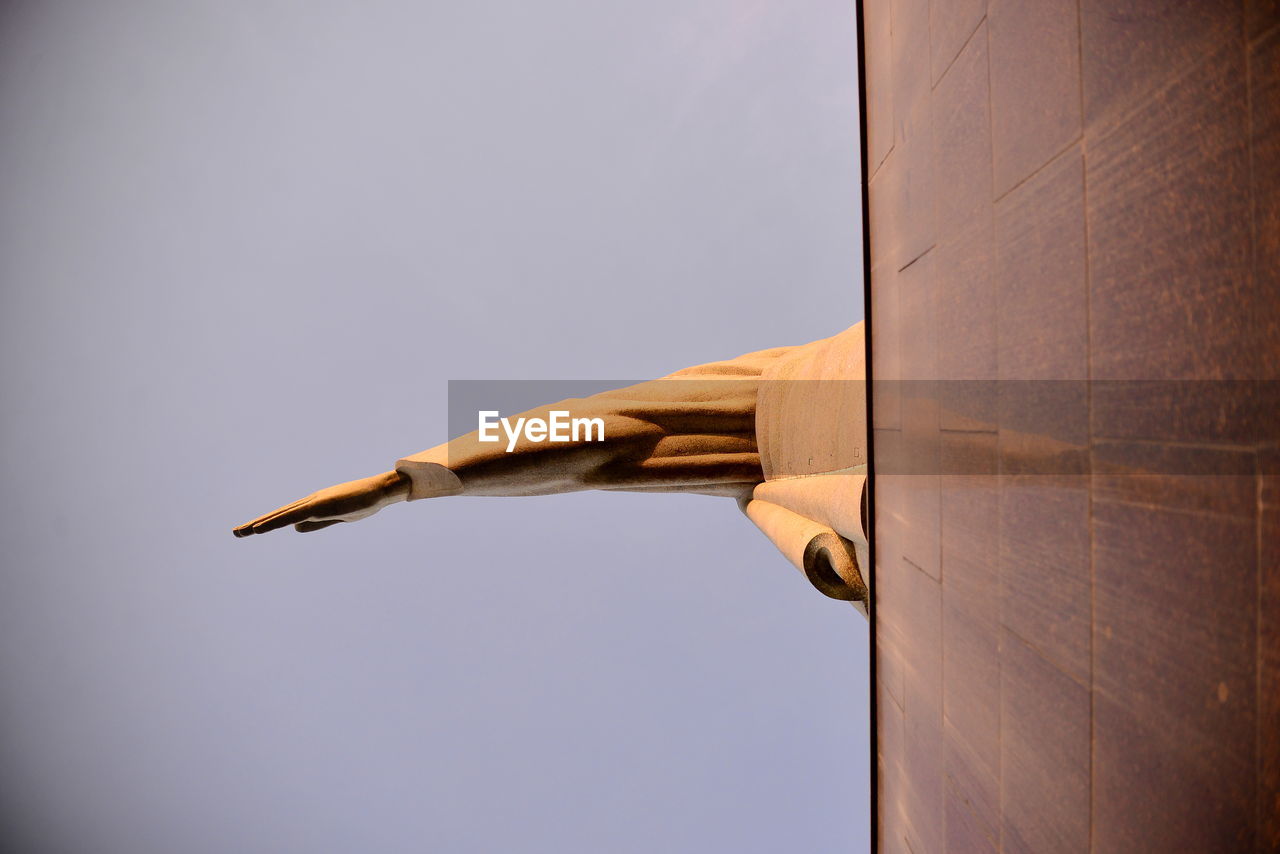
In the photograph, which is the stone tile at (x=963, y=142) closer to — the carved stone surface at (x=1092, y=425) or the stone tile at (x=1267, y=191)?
the carved stone surface at (x=1092, y=425)

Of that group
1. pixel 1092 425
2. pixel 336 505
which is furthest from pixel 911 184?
pixel 336 505

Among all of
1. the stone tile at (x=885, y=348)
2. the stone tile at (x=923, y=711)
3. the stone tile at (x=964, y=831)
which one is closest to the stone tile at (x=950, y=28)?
the stone tile at (x=885, y=348)

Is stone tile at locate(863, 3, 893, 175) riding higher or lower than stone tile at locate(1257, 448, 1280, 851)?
higher

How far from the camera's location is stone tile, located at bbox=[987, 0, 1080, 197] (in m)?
1.61

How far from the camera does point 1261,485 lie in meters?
1.17

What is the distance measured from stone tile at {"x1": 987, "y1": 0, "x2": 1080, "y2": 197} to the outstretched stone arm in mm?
3735

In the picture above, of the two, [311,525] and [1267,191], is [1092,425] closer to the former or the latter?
[1267,191]

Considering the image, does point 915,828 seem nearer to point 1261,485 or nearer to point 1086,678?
point 1086,678

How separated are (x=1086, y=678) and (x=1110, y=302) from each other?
2.54 feet

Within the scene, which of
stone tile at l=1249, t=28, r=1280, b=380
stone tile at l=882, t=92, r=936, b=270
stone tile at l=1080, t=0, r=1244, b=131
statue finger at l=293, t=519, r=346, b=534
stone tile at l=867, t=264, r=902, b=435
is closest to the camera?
stone tile at l=1249, t=28, r=1280, b=380

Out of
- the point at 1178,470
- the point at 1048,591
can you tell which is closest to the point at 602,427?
the point at 1048,591

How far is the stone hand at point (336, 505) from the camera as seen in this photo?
16.1ft

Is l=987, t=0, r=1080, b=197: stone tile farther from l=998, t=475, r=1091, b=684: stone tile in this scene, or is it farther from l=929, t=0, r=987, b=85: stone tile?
l=998, t=475, r=1091, b=684: stone tile

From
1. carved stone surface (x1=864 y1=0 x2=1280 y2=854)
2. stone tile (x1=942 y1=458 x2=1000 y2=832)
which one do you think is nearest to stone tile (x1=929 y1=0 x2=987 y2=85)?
carved stone surface (x1=864 y1=0 x2=1280 y2=854)
